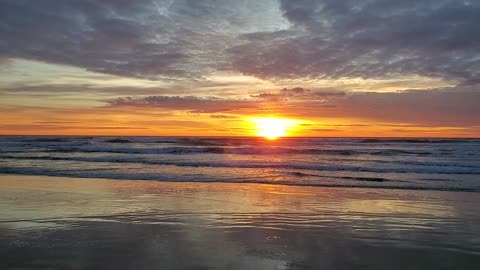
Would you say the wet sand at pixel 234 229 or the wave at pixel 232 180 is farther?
the wave at pixel 232 180

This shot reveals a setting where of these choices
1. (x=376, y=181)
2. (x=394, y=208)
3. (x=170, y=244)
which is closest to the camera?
(x=170, y=244)

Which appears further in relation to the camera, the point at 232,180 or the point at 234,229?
the point at 232,180

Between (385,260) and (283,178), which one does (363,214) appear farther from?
(283,178)

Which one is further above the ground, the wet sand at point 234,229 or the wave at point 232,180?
the wet sand at point 234,229

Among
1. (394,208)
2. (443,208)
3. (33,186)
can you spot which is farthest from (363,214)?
(33,186)

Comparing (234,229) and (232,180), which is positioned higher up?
(234,229)

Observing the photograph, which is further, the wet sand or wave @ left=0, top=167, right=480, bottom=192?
wave @ left=0, top=167, right=480, bottom=192

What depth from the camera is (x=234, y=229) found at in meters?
7.38

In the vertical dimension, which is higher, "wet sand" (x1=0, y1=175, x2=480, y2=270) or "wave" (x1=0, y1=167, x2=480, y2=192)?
"wet sand" (x1=0, y1=175, x2=480, y2=270)

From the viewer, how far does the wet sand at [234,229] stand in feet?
18.2

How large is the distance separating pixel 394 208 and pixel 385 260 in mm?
4520

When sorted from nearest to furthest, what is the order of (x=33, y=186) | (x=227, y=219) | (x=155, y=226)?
1. (x=155, y=226)
2. (x=227, y=219)
3. (x=33, y=186)

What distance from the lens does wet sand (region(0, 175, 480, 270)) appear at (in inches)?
218

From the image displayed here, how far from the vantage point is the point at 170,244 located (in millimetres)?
6273
